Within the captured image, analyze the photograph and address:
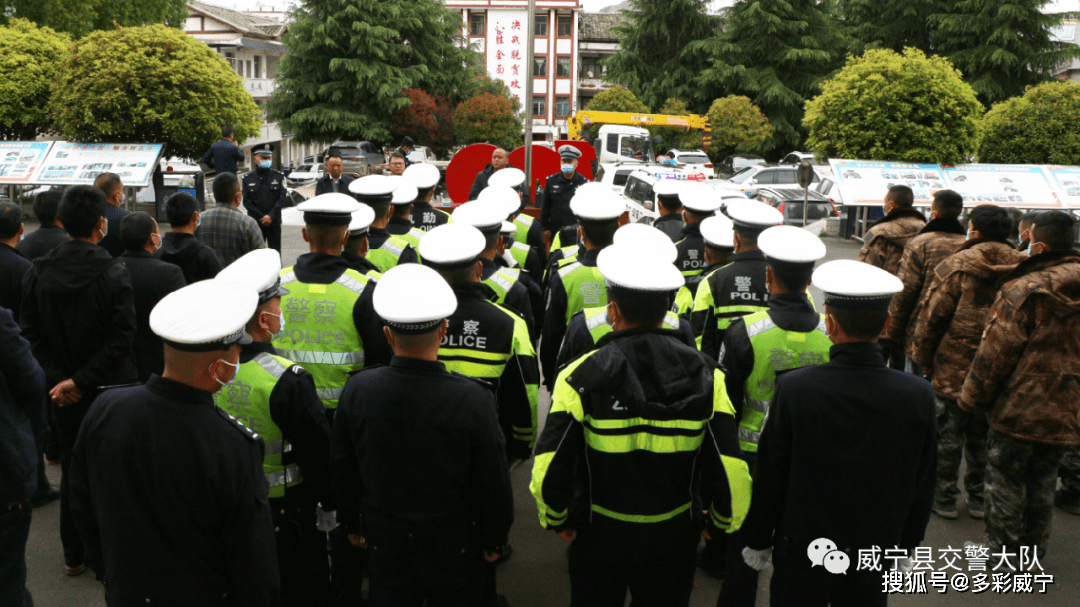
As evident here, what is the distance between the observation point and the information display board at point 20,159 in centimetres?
1464

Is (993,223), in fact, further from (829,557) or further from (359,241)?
(359,241)

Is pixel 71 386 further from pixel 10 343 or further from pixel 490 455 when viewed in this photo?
pixel 490 455

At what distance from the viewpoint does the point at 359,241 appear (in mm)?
4707

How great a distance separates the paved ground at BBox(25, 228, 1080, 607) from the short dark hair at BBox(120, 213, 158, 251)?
1855 millimetres

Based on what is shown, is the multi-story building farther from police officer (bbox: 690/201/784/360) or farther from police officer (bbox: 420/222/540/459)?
police officer (bbox: 420/222/540/459)

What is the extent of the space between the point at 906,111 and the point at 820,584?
14600mm

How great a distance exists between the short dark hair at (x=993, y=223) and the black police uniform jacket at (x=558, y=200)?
466cm

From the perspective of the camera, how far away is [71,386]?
4.38m

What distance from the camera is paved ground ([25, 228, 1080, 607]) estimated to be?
428 cm

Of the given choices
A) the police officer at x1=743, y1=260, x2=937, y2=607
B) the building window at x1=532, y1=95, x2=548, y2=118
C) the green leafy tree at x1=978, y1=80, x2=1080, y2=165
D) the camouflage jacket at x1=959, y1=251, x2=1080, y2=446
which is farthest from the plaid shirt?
the building window at x1=532, y1=95, x2=548, y2=118

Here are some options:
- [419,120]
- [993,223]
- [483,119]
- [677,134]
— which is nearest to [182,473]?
[993,223]

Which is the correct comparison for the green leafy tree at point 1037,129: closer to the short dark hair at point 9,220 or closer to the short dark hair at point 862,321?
the short dark hair at point 862,321

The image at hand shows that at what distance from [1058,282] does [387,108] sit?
2957 centimetres

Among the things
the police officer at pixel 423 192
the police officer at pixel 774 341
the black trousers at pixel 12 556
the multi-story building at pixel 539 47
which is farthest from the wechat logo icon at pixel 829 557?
the multi-story building at pixel 539 47
